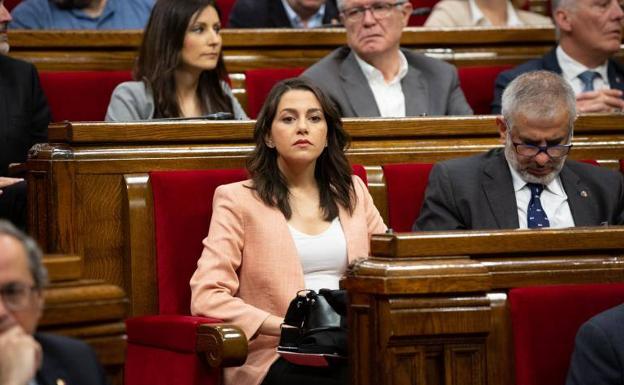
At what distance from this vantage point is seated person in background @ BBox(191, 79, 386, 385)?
162cm

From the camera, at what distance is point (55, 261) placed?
1.08m

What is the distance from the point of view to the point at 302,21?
281 cm

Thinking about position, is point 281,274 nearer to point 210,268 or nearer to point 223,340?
point 210,268

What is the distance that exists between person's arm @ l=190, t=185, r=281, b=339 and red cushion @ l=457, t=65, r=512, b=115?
0.94m

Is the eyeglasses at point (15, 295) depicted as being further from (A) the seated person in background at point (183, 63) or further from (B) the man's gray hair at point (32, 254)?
(A) the seated person in background at point (183, 63)

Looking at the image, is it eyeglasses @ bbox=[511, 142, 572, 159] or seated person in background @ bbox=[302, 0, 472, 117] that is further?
seated person in background @ bbox=[302, 0, 472, 117]

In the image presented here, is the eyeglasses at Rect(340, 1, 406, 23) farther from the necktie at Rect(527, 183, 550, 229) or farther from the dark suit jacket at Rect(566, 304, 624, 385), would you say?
the dark suit jacket at Rect(566, 304, 624, 385)

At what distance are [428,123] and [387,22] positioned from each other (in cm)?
43

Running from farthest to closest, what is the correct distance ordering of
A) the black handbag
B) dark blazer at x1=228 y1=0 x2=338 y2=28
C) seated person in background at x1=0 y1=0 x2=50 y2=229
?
1. dark blazer at x1=228 y1=0 x2=338 y2=28
2. seated person in background at x1=0 y1=0 x2=50 y2=229
3. the black handbag

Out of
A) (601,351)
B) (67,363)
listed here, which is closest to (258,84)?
(601,351)

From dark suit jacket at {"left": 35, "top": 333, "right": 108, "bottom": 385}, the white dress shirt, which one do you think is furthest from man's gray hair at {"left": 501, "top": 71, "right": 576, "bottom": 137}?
the white dress shirt

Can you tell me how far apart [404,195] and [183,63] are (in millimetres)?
526

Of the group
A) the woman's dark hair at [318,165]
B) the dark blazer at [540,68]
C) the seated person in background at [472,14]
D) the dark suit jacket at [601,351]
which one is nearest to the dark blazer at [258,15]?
the seated person in background at [472,14]

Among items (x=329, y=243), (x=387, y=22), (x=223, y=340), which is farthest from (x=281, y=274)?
(x=387, y=22)
